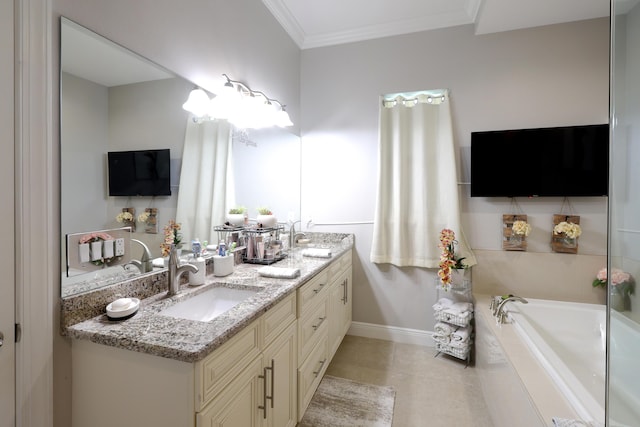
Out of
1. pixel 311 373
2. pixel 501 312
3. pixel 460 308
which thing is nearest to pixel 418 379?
pixel 460 308

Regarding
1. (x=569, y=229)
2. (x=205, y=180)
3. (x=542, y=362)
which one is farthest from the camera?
(x=569, y=229)

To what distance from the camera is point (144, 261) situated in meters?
1.37

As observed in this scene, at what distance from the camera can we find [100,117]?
3.92ft

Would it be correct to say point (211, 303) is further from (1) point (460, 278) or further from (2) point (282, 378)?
(1) point (460, 278)

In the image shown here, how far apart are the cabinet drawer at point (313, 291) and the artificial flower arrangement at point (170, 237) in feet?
2.29

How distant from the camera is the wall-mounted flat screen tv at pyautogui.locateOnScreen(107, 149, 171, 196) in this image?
1255 mm

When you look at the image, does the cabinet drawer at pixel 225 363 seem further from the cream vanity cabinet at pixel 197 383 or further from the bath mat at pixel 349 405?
the bath mat at pixel 349 405

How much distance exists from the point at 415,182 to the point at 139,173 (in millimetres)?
2169

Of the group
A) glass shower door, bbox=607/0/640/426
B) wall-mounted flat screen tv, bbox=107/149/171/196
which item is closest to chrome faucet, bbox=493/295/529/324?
glass shower door, bbox=607/0/640/426

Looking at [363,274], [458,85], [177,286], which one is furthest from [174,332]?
[458,85]

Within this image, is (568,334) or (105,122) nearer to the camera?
(105,122)

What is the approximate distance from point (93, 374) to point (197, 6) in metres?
1.82

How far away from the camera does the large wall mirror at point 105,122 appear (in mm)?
1057

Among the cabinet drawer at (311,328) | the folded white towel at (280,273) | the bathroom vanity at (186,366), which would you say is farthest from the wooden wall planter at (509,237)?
the bathroom vanity at (186,366)
